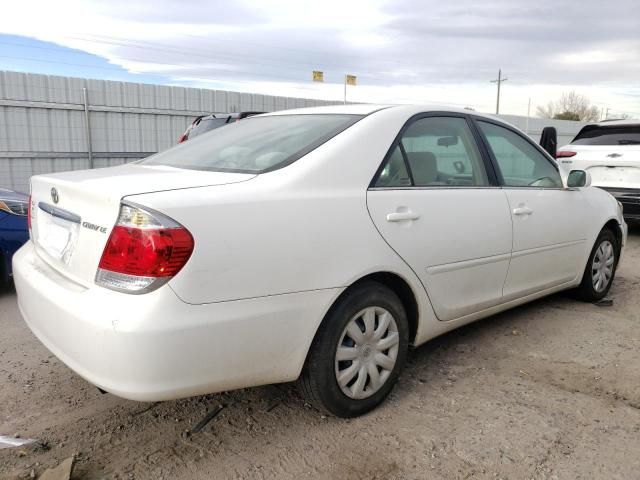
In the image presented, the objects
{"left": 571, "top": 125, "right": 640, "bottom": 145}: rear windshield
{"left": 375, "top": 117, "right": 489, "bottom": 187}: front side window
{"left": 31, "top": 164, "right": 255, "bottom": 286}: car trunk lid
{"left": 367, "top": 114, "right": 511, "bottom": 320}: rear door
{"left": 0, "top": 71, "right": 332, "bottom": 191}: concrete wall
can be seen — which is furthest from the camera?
{"left": 0, "top": 71, "right": 332, "bottom": 191}: concrete wall

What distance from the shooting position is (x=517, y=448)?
96.7 inches

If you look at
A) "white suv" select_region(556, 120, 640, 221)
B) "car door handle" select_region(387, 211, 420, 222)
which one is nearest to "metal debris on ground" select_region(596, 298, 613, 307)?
"car door handle" select_region(387, 211, 420, 222)

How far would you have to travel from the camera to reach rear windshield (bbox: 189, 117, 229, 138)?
9211 mm

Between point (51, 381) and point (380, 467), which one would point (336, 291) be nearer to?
point (380, 467)

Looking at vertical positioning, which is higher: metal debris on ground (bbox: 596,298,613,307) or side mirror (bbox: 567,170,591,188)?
→ side mirror (bbox: 567,170,591,188)

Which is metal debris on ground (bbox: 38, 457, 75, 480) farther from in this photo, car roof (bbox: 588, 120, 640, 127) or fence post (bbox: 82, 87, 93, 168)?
fence post (bbox: 82, 87, 93, 168)

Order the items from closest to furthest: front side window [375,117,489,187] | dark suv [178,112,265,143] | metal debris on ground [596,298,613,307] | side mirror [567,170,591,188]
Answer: front side window [375,117,489,187], side mirror [567,170,591,188], metal debris on ground [596,298,613,307], dark suv [178,112,265,143]

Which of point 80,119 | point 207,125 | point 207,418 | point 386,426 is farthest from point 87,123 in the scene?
point 386,426

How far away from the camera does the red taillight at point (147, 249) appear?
200 centimetres

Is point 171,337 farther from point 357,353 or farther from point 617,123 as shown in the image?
point 617,123

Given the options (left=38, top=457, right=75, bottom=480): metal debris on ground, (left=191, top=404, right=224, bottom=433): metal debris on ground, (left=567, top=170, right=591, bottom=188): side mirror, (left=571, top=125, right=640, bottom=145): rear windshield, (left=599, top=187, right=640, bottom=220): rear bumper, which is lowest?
(left=191, top=404, right=224, bottom=433): metal debris on ground

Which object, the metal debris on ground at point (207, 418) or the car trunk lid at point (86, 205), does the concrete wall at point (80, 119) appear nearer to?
the car trunk lid at point (86, 205)

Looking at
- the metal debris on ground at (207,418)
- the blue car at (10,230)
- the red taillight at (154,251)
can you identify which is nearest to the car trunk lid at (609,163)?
the metal debris on ground at (207,418)

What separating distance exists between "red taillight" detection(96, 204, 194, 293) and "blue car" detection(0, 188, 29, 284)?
311 cm
